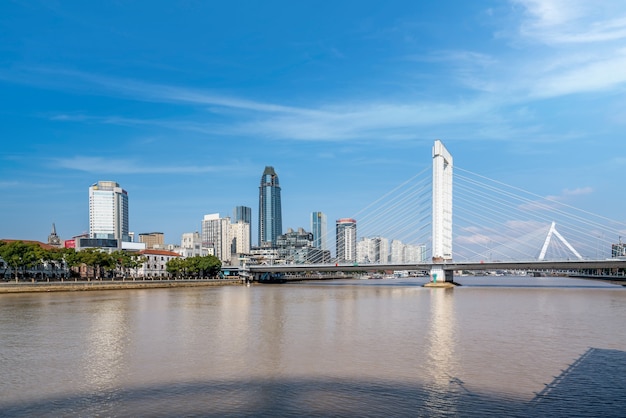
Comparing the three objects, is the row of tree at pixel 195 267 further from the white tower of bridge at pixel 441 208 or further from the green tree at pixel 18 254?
the white tower of bridge at pixel 441 208

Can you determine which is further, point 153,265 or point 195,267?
point 153,265

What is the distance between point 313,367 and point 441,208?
179 feet

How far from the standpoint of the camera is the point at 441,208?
6881 centimetres

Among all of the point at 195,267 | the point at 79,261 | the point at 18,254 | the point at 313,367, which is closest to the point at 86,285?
the point at 18,254

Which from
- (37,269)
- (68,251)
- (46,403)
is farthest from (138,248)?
(46,403)

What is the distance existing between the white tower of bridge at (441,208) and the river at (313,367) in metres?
38.5

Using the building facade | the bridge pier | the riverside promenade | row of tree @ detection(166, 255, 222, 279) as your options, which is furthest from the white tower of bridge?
the building facade

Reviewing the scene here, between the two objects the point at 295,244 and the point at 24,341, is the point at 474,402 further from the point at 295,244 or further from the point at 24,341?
the point at 295,244

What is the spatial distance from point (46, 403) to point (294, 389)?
610 centimetres

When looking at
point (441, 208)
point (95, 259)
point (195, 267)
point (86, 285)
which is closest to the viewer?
point (86, 285)

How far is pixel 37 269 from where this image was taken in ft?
265

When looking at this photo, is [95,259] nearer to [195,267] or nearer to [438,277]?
[195,267]

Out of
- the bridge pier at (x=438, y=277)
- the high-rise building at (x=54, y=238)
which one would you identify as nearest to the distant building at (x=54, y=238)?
the high-rise building at (x=54, y=238)

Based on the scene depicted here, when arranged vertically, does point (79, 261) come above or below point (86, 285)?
above
